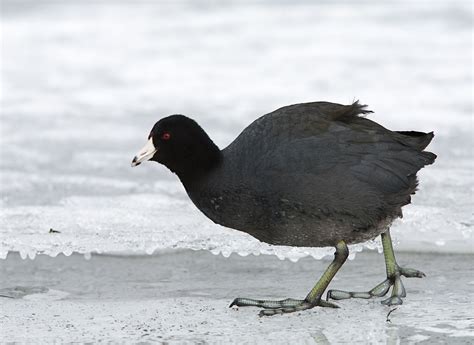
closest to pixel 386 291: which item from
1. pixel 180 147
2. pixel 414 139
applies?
pixel 414 139

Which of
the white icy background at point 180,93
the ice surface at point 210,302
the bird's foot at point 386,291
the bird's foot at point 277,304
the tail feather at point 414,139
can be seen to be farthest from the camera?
the white icy background at point 180,93

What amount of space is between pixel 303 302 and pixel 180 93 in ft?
16.4

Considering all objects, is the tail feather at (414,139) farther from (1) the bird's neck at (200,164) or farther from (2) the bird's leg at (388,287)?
(1) the bird's neck at (200,164)

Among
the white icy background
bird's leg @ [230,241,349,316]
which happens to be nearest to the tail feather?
the white icy background

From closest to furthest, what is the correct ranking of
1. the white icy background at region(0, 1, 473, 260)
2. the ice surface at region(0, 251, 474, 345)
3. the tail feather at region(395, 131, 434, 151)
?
the ice surface at region(0, 251, 474, 345)
the tail feather at region(395, 131, 434, 151)
the white icy background at region(0, 1, 473, 260)

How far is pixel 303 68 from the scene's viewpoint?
31.8 feet

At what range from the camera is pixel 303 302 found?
4.08m

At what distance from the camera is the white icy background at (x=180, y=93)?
5.11 metres

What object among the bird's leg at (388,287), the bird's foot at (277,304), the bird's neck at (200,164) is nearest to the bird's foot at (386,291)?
the bird's leg at (388,287)

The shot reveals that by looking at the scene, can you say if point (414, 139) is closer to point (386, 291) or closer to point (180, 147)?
point (386, 291)

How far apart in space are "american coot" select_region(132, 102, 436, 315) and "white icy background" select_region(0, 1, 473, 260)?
36 centimetres

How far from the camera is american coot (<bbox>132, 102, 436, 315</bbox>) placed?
3.93 metres

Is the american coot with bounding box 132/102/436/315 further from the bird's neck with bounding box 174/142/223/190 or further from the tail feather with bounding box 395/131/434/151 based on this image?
the tail feather with bounding box 395/131/434/151

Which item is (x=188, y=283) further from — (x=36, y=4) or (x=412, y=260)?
(x=36, y=4)
